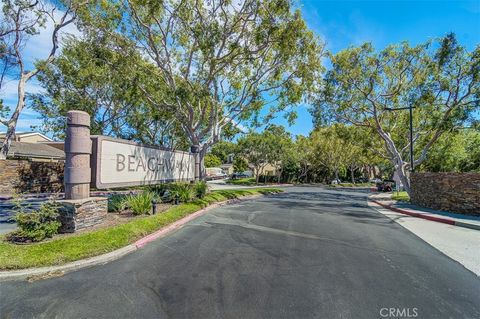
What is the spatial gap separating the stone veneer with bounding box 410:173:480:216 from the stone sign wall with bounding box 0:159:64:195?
25.2 metres

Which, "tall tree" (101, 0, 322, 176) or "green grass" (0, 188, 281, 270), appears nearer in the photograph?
"green grass" (0, 188, 281, 270)

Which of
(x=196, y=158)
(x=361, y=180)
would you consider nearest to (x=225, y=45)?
(x=196, y=158)

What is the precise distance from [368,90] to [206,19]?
1341 centimetres

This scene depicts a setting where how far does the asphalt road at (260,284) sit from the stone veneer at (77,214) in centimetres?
201

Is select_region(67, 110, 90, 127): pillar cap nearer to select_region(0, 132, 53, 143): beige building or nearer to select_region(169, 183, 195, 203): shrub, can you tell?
select_region(169, 183, 195, 203): shrub

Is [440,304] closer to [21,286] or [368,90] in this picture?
[21,286]

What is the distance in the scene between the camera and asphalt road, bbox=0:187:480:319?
3.76 m

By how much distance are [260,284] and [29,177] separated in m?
20.5

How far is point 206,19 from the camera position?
14.4 metres

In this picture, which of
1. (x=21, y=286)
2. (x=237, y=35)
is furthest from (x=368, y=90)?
(x=21, y=286)

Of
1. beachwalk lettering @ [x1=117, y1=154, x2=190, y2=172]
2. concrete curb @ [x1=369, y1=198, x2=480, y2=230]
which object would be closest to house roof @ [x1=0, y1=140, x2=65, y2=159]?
beachwalk lettering @ [x1=117, y1=154, x2=190, y2=172]

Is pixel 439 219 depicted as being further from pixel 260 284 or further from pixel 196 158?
pixel 196 158

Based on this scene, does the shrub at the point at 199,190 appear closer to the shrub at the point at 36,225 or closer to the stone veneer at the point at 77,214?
the stone veneer at the point at 77,214

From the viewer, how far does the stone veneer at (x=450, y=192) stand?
12289 millimetres
